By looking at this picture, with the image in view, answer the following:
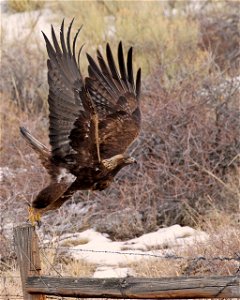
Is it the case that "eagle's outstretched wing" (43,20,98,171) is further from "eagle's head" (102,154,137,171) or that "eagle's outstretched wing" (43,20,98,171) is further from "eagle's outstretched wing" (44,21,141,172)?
"eagle's head" (102,154,137,171)

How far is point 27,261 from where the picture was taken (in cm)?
460

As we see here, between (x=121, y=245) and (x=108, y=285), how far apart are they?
187 inches

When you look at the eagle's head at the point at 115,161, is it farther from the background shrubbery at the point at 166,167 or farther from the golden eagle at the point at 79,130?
the background shrubbery at the point at 166,167

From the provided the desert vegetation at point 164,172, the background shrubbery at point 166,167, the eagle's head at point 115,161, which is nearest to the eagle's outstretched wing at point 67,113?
the eagle's head at point 115,161

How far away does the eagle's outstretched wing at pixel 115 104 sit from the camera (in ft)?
20.1

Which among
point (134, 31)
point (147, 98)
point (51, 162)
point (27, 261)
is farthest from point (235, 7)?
point (27, 261)

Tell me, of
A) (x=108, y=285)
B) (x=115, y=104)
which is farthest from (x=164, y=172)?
(x=108, y=285)

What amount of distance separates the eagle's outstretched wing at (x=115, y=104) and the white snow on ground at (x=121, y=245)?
1.75 m

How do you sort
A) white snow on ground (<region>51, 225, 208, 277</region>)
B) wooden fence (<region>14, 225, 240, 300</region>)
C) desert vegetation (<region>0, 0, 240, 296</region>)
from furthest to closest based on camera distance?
desert vegetation (<region>0, 0, 240, 296</region>) < white snow on ground (<region>51, 225, 208, 277</region>) < wooden fence (<region>14, 225, 240, 300</region>)

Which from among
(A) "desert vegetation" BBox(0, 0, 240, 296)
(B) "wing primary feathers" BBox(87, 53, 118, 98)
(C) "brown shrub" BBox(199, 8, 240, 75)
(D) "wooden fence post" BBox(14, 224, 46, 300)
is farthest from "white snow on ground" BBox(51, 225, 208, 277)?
(C) "brown shrub" BBox(199, 8, 240, 75)

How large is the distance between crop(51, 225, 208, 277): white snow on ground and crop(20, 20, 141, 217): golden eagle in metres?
1.82

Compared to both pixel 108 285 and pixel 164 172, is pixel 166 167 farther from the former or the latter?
pixel 108 285

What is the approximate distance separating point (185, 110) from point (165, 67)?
2414mm

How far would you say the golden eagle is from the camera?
571 centimetres
